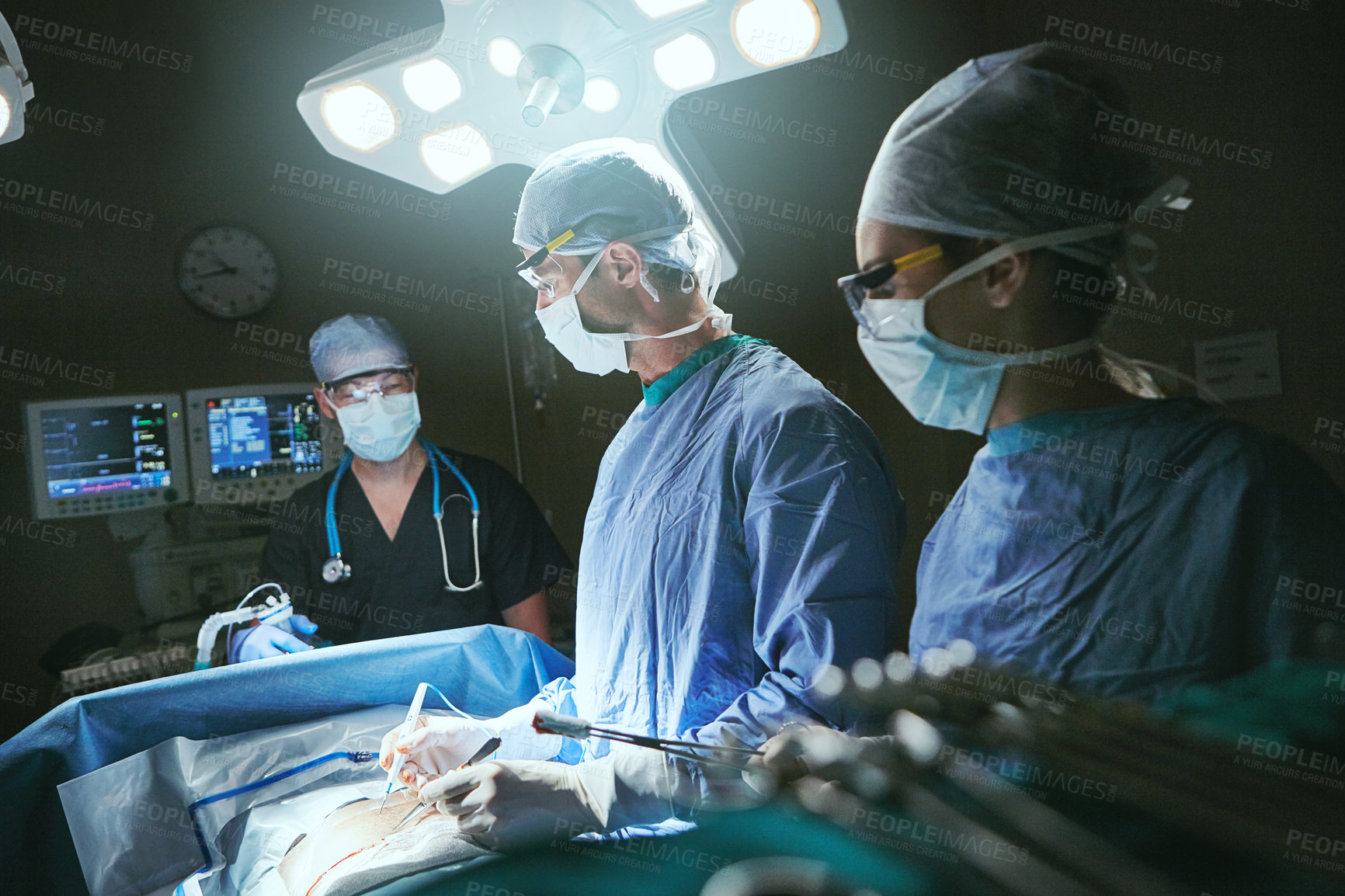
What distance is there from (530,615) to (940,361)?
152 cm

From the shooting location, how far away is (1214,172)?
1016 millimetres

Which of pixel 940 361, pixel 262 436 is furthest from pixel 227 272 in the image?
pixel 940 361

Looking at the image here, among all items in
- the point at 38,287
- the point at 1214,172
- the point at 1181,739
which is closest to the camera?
the point at 1181,739

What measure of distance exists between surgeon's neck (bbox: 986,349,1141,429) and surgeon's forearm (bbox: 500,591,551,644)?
1528mm

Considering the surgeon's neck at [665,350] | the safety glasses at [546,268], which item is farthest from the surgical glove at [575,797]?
the safety glasses at [546,268]

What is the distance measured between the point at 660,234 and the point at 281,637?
3.71ft

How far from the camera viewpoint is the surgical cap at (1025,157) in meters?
→ 0.80

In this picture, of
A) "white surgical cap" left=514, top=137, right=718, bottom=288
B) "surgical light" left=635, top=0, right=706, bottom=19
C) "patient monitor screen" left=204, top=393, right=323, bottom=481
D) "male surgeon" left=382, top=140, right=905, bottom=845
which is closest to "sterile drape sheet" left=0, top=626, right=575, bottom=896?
"male surgeon" left=382, top=140, right=905, bottom=845

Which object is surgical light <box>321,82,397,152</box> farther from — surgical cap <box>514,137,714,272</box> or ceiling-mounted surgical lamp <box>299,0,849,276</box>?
surgical cap <box>514,137,714,272</box>

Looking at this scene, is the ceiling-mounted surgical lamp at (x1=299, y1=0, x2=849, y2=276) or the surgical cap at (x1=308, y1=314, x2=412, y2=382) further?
the surgical cap at (x1=308, y1=314, x2=412, y2=382)

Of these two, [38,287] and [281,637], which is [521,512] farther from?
[38,287]

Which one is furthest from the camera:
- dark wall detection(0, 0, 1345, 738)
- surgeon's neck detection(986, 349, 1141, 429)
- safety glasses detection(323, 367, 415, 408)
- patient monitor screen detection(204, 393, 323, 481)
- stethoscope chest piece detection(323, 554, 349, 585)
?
patient monitor screen detection(204, 393, 323, 481)

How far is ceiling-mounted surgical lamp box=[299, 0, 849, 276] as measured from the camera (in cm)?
104

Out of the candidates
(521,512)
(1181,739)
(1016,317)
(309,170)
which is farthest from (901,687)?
(309,170)
